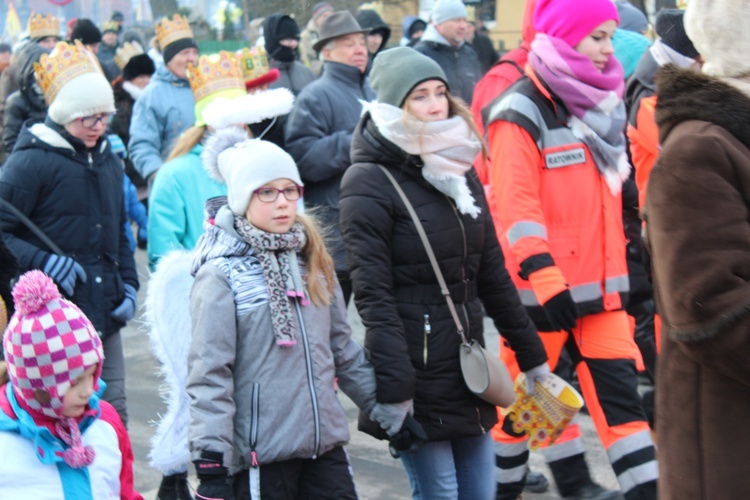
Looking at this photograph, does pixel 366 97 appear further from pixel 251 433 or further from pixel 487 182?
pixel 251 433

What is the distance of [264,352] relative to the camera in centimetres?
370

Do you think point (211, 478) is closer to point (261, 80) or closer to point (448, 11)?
point (261, 80)

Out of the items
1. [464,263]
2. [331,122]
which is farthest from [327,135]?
[464,263]

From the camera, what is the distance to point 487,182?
219 inches

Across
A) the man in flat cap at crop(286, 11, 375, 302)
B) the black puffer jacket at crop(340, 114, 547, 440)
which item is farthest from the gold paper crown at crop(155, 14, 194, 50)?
the black puffer jacket at crop(340, 114, 547, 440)

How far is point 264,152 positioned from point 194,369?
2.80 feet

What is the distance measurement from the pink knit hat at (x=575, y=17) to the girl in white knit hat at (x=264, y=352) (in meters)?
1.58

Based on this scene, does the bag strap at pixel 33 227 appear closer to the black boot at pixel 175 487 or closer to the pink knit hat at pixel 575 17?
the black boot at pixel 175 487

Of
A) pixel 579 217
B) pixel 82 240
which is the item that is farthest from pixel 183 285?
pixel 579 217

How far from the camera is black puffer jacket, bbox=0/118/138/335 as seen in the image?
5020 millimetres

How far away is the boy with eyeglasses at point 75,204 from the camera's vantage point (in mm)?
5020

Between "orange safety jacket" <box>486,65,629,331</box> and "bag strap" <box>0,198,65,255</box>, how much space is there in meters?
2.04

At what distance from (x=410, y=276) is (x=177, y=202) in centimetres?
145

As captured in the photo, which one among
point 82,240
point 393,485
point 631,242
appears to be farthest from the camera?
point 631,242
